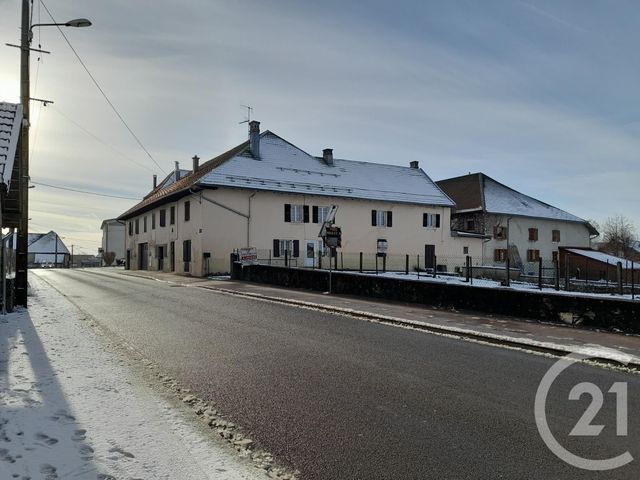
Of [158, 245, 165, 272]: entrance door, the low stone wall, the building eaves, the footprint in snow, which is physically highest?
the building eaves

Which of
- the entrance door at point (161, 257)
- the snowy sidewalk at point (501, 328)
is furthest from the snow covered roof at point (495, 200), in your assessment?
the snowy sidewalk at point (501, 328)

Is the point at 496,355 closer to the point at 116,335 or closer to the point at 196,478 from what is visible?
the point at 196,478

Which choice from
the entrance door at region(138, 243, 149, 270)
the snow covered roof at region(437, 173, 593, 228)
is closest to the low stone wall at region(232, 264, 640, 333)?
the entrance door at region(138, 243, 149, 270)

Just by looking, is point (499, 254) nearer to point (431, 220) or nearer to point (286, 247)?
point (431, 220)

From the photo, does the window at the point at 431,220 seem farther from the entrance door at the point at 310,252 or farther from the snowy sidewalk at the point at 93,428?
the snowy sidewalk at the point at 93,428

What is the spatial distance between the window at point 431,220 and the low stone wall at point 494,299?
26.1 meters

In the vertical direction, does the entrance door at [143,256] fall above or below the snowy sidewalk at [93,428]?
above

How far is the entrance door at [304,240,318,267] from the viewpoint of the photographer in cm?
3809

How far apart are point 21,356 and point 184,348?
2375 mm

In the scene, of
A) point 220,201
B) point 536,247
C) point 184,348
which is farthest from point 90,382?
point 536,247

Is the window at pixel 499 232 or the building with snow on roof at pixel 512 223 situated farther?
the building with snow on roof at pixel 512 223

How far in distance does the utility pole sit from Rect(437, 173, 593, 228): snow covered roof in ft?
150

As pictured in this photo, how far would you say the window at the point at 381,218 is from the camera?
140 feet

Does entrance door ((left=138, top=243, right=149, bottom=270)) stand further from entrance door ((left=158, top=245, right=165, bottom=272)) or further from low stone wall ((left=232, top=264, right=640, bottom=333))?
low stone wall ((left=232, top=264, right=640, bottom=333))
